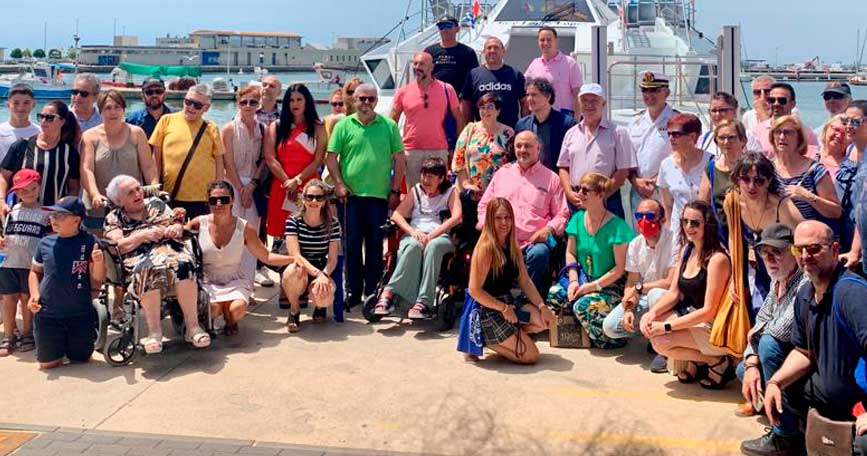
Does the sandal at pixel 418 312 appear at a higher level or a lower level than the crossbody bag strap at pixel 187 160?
lower

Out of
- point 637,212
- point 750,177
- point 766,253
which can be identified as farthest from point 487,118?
point 766,253

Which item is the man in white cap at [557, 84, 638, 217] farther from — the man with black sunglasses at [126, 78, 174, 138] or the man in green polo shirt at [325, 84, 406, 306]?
the man with black sunglasses at [126, 78, 174, 138]

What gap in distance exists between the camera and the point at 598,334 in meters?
6.05

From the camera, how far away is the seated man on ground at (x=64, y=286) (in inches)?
223

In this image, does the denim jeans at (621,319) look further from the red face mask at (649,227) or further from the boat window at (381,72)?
the boat window at (381,72)

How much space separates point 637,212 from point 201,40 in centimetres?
14753

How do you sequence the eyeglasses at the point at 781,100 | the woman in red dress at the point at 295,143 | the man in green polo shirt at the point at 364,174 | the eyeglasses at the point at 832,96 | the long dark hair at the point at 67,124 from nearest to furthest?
the eyeglasses at the point at 781,100 < the long dark hair at the point at 67,124 < the eyeglasses at the point at 832,96 < the man in green polo shirt at the point at 364,174 < the woman in red dress at the point at 295,143

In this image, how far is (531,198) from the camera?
6555 mm

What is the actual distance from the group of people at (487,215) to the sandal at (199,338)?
0.04ft

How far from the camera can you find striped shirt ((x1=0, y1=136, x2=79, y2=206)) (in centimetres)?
648

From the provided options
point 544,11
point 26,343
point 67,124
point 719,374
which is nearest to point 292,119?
point 67,124

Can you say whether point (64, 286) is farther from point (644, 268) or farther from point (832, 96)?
point (832, 96)

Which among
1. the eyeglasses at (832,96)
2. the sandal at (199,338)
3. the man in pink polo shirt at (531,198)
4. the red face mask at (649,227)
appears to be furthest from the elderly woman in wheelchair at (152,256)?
the eyeglasses at (832,96)

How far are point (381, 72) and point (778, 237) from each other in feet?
38.5
